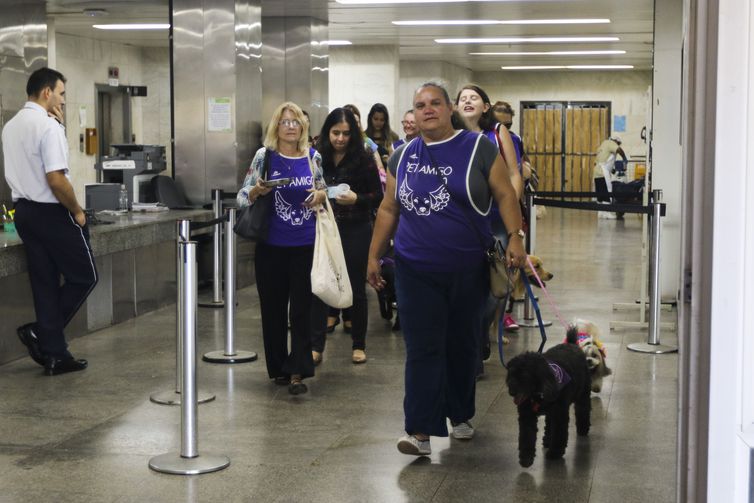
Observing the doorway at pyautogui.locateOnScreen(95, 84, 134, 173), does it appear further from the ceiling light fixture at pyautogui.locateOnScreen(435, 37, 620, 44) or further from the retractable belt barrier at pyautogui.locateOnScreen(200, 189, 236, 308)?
the retractable belt barrier at pyautogui.locateOnScreen(200, 189, 236, 308)

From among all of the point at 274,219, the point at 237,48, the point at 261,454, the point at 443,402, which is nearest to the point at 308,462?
the point at 261,454

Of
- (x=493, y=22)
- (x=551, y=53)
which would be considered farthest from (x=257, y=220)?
(x=551, y=53)

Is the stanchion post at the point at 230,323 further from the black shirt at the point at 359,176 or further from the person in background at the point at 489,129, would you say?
the person in background at the point at 489,129

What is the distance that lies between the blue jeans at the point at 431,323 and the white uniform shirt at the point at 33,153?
2590mm

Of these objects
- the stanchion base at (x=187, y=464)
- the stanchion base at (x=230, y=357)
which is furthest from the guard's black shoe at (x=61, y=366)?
the stanchion base at (x=187, y=464)

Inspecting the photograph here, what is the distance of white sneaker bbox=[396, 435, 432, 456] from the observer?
4.70m

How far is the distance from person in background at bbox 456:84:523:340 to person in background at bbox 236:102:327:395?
0.98 meters

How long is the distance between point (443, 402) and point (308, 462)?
63cm

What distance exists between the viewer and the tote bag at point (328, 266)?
5742 mm

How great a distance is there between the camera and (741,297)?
2.24 meters

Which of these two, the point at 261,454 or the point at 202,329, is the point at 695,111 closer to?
the point at 261,454

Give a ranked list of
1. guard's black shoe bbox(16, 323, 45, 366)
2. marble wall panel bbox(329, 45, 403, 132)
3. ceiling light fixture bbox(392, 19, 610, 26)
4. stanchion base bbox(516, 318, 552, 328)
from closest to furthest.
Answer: guard's black shoe bbox(16, 323, 45, 366)
stanchion base bbox(516, 318, 552, 328)
ceiling light fixture bbox(392, 19, 610, 26)
marble wall panel bbox(329, 45, 403, 132)

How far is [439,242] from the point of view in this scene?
4582 millimetres

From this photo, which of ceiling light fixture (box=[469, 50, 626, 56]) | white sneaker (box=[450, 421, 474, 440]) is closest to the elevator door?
ceiling light fixture (box=[469, 50, 626, 56])
